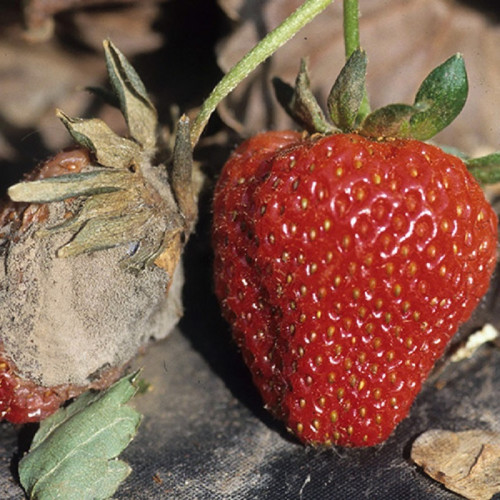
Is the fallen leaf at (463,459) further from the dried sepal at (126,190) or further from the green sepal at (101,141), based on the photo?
the green sepal at (101,141)

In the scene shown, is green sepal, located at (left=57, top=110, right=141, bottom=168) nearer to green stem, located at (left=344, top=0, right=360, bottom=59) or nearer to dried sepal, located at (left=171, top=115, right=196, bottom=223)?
dried sepal, located at (left=171, top=115, right=196, bottom=223)

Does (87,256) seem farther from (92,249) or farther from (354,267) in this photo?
(354,267)

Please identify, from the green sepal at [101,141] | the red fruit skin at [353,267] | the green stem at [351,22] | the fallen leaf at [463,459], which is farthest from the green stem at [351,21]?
the fallen leaf at [463,459]

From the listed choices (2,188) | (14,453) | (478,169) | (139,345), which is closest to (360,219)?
(478,169)

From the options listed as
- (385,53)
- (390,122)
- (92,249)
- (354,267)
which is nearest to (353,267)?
(354,267)

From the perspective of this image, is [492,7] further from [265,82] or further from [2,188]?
[2,188]
